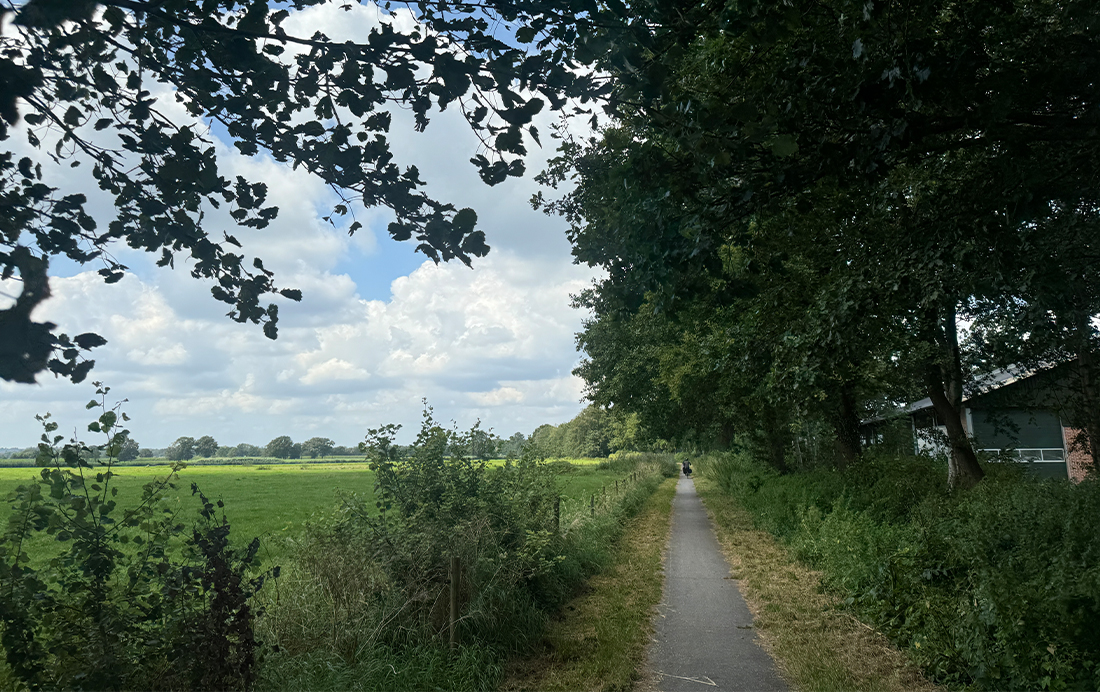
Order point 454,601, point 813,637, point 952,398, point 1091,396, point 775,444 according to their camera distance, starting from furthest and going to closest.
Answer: point 775,444 < point 952,398 < point 1091,396 < point 813,637 < point 454,601

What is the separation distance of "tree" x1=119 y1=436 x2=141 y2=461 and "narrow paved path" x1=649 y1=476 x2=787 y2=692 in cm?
480

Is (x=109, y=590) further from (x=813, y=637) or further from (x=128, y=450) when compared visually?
(x=813, y=637)

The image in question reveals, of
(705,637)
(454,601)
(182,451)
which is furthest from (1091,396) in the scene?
(182,451)

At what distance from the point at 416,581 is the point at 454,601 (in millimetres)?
470

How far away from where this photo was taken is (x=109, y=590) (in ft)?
11.8

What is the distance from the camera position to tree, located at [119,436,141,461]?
3672 millimetres

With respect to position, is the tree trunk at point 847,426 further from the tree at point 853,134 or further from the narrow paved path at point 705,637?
the tree at point 853,134

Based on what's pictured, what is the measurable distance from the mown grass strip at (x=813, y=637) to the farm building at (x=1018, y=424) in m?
8.21

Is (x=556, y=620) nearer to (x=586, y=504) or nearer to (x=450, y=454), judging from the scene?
(x=450, y=454)

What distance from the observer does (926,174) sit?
301 inches

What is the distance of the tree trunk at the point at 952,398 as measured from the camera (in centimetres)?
1220

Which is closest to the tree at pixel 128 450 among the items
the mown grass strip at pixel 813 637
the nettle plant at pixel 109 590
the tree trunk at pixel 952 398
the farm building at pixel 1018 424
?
the nettle plant at pixel 109 590

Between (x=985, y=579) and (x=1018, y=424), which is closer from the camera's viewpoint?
(x=985, y=579)

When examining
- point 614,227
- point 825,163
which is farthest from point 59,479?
point 825,163
